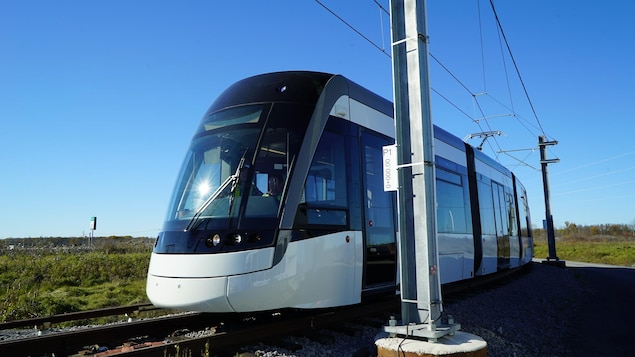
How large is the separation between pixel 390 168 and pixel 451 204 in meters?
6.29

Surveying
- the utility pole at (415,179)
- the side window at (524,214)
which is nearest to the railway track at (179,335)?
the utility pole at (415,179)

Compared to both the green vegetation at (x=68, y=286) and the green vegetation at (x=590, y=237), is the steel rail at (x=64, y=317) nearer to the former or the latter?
the green vegetation at (x=68, y=286)

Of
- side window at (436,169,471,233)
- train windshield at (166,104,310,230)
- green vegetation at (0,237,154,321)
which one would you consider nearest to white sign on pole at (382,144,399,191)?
train windshield at (166,104,310,230)

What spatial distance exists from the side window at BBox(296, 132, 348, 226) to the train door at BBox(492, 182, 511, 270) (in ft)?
31.6

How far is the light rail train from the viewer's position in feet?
19.3

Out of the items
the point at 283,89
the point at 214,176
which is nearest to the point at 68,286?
the point at 214,176

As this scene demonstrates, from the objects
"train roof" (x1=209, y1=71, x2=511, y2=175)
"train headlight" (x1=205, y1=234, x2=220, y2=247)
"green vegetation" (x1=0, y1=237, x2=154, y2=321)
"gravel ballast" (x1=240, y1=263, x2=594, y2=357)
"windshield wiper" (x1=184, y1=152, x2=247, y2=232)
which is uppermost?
"train roof" (x1=209, y1=71, x2=511, y2=175)

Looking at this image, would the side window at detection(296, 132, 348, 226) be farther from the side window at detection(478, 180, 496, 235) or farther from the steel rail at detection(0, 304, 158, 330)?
the side window at detection(478, 180, 496, 235)

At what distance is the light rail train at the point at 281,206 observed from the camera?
589 centimetres

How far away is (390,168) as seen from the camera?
17.7 feet

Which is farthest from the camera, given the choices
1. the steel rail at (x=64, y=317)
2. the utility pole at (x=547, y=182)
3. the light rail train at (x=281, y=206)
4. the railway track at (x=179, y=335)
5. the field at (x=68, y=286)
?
the utility pole at (x=547, y=182)

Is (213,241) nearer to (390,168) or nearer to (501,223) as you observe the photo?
(390,168)

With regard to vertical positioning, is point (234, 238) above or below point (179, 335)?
above

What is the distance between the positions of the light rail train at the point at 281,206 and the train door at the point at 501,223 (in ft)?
27.1
